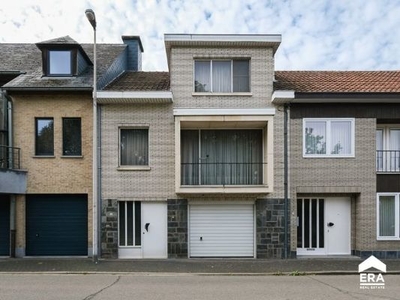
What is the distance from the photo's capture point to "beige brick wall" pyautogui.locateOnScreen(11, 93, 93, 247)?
1327cm

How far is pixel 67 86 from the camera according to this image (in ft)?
43.1

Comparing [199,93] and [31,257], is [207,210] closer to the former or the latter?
[199,93]

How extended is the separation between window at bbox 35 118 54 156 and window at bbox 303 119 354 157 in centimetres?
991

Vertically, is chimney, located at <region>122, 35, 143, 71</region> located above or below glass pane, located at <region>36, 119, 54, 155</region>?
above

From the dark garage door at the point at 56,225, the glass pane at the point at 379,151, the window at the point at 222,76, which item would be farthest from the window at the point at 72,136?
the glass pane at the point at 379,151

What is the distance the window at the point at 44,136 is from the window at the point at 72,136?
50 cm

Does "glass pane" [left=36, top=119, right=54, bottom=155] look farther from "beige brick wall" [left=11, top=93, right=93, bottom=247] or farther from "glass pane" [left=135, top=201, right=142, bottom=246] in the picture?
"glass pane" [left=135, top=201, right=142, bottom=246]

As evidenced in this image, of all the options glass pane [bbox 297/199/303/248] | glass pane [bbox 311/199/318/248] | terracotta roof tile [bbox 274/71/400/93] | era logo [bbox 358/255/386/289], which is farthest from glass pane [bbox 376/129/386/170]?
era logo [bbox 358/255/386/289]

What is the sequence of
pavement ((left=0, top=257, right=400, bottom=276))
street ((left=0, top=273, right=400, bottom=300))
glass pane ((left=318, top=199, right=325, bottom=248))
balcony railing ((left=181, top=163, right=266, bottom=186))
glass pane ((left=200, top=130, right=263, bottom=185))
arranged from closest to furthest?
street ((left=0, top=273, right=400, bottom=300)), pavement ((left=0, top=257, right=400, bottom=276)), glass pane ((left=318, top=199, right=325, bottom=248)), balcony railing ((left=181, top=163, right=266, bottom=186)), glass pane ((left=200, top=130, right=263, bottom=185))

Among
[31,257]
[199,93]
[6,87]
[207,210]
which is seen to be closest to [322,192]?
[207,210]

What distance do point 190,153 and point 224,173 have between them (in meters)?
1.61

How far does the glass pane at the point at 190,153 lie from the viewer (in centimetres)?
1374

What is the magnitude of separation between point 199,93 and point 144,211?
16.5ft

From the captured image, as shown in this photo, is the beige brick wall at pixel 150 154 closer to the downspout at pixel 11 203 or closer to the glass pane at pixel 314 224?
the downspout at pixel 11 203
